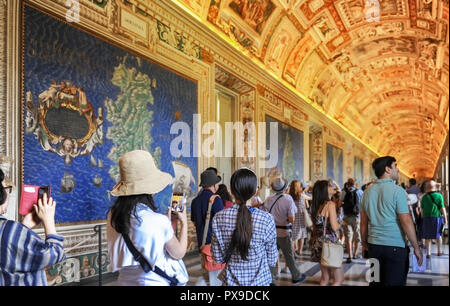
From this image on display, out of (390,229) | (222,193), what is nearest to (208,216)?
(222,193)

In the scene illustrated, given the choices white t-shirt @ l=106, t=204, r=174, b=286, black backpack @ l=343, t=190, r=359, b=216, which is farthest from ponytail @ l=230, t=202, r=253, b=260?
black backpack @ l=343, t=190, r=359, b=216

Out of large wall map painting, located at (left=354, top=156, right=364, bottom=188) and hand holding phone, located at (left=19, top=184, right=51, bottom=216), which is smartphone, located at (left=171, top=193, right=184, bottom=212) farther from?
large wall map painting, located at (left=354, top=156, right=364, bottom=188)

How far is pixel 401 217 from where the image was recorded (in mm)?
4234

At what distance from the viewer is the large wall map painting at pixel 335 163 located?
22938 mm

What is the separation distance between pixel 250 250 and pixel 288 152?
1414cm

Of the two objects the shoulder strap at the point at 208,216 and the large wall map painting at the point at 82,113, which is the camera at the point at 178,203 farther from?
the large wall map painting at the point at 82,113

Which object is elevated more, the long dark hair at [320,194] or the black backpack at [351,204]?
the long dark hair at [320,194]

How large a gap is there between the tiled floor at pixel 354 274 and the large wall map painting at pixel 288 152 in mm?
5998

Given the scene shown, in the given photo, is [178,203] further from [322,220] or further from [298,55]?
[298,55]

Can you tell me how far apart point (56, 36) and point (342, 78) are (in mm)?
17052

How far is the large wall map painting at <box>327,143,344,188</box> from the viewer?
2294cm

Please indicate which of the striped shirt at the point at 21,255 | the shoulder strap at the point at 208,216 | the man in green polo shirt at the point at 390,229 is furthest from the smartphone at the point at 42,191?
the man in green polo shirt at the point at 390,229

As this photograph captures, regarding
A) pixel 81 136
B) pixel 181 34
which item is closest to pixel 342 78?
pixel 181 34

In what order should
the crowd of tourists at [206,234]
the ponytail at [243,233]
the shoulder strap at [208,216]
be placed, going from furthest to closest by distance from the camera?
1. the shoulder strap at [208,216]
2. the ponytail at [243,233]
3. the crowd of tourists at [206,234]
